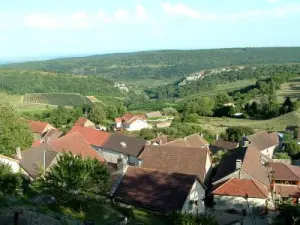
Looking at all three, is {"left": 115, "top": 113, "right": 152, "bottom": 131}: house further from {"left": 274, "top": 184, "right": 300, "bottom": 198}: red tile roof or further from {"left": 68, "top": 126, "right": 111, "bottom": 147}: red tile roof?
{"left": 274, "top": 184, "right": 300, "bottom": 198}: red tile roof

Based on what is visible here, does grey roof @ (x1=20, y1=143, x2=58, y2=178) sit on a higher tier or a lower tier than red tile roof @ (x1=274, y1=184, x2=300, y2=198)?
higher

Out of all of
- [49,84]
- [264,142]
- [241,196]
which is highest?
[241,196]

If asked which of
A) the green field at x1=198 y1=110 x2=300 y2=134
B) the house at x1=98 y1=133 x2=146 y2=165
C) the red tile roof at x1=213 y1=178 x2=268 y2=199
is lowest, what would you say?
the green field at x1=198 y1=110 x2=300 y2=134

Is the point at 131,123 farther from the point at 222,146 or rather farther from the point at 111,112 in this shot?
the point at 222,146

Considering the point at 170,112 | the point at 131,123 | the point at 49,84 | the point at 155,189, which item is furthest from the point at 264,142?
the point at 49,84

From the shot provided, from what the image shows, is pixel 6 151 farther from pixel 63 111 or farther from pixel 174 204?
pixel 63 111

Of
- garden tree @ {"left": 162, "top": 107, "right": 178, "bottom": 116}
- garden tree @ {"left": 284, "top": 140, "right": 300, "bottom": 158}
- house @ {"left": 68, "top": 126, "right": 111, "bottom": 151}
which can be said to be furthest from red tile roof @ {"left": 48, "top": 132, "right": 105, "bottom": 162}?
garden tree @ {"left": 162, "top": 107, "right": 178, "bottom": 116}

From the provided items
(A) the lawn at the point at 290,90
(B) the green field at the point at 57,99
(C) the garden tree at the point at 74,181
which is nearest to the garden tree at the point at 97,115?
(B) the green field at the point at 57,99
